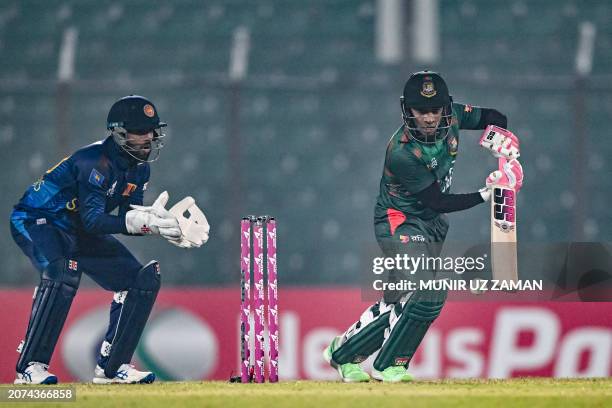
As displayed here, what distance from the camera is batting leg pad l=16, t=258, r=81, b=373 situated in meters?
7.93

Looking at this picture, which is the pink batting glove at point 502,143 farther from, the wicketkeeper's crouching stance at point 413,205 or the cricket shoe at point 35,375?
the cricket shoe at point 35,375

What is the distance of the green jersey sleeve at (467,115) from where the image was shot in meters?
8.26

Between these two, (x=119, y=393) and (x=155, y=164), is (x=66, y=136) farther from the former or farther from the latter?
(x=119, y=393)

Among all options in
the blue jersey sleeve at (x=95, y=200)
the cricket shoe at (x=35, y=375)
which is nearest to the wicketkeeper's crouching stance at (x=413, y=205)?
the blue jersey sleeve at (x=95, y=200)

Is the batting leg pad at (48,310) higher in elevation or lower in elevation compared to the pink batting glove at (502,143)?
lower

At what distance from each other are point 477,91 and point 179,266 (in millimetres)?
2716

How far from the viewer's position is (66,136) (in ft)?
37.8

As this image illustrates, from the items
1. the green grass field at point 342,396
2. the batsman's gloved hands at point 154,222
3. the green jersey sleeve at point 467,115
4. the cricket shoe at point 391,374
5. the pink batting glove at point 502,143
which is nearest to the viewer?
the green grass field at point 342,396

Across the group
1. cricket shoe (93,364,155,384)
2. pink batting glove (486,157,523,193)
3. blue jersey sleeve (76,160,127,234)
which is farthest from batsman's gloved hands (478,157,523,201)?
cricket shoe (93,364,155,384)

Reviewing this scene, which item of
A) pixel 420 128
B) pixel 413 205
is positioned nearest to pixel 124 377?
pixel 413 205

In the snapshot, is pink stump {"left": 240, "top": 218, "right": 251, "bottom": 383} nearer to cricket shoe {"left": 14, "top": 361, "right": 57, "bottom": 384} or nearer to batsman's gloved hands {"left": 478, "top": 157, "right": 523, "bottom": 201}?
cricket shoe {"left": 14, "top": 361, "right": 57, "bottom": 384}

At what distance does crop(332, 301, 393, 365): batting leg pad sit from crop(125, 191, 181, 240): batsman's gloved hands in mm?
1155

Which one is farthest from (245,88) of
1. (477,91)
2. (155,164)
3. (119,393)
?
(119,393)

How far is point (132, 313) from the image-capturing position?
26.6ft
